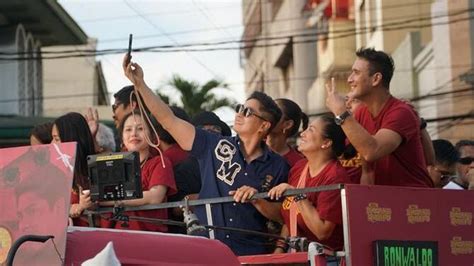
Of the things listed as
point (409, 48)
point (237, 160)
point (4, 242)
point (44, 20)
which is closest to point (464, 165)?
point (237, 160)

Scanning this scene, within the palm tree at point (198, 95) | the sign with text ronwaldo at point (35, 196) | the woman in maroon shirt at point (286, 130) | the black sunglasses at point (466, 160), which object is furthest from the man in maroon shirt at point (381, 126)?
the palm tree at point (198, 95)

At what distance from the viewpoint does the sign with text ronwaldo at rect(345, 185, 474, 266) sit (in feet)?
18.3

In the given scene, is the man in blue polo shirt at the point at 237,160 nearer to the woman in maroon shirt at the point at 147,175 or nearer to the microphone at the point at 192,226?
the woman in maroon shirt at the point at 147,175

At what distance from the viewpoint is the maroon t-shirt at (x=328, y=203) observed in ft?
20.1

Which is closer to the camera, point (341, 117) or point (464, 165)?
point (341, 117)

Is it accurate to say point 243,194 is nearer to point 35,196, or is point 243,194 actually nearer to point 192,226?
point 192,226

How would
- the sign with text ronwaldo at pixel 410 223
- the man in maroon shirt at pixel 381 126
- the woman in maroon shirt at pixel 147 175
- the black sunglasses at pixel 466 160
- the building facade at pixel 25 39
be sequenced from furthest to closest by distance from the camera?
the building facade at pixel 25 39, the black sunglasses at pixel 466 160, the woman in maroon shirt at pixel 147 175, the man in maroon shirt at pixel 381 126, the sign with text ronwaldo at pixel 410 223

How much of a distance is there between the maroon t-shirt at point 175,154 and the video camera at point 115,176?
5.71ft

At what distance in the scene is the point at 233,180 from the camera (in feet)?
22.0

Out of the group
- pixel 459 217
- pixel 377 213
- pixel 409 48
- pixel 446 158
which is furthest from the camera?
pixel 409 48

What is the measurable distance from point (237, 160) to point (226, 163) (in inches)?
2.7

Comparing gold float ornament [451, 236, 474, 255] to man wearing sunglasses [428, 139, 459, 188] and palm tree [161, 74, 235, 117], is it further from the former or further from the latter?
palm tree [161, 74, 235, 117]

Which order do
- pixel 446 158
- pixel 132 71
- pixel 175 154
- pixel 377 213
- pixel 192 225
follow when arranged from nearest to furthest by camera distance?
pixel 377 213 → pixel 192 225 → pixel 132 71 → pixel 175 154 → pixel 446 158

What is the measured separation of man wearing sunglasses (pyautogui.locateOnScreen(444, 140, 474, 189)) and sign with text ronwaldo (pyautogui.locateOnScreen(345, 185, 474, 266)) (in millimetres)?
2544
